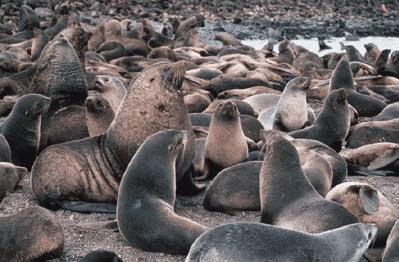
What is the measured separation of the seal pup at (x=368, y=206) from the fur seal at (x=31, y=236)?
185 cm

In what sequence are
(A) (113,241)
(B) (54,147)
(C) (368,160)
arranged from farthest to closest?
1. (C) (368,160)
2. (B) (54,147)
3. (A) (113,241)

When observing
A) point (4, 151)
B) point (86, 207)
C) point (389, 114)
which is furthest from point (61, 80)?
point (389, 114)

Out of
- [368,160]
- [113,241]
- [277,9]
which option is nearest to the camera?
[113,241]

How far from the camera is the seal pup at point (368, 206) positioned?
4.98 metres

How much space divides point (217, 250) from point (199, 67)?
921 centimetres

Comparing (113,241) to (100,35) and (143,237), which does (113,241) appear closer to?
(143,237)

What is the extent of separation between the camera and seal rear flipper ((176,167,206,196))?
6.08 metres

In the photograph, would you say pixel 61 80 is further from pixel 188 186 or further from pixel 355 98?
pixel 355 98

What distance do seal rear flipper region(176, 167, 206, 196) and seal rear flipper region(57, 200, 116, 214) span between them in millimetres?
556

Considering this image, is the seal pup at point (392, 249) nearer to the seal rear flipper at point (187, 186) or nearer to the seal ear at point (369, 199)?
the seal ear at point (369, 199)

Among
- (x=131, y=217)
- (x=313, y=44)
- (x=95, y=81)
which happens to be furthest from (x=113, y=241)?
(x=313, y=44)

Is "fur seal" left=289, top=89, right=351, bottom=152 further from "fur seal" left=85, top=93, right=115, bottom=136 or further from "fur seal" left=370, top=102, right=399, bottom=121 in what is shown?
"fur seal" left=85, top=93, right=115, bottom=136

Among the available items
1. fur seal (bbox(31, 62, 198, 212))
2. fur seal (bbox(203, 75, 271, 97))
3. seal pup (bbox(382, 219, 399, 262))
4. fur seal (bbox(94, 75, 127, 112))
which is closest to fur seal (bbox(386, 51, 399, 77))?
fur seal (bbox(203, 75, 271, 97))

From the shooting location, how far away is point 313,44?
24.4 meters
